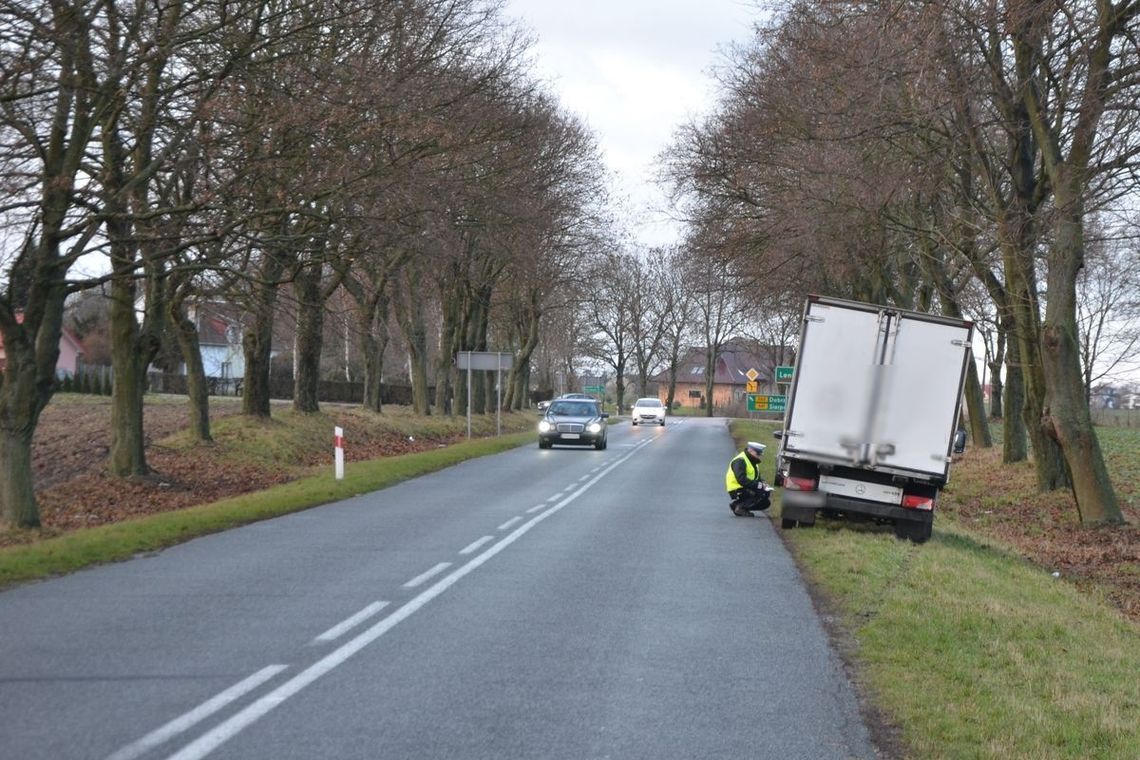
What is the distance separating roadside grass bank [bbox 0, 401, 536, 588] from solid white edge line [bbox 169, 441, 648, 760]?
3876 millimetres

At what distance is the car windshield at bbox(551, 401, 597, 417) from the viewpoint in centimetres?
4153

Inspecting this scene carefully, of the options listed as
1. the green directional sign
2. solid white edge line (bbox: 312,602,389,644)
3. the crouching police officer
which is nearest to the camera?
solid white edge line (bbox: 312,602,389,644)

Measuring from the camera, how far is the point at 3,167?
16750 millimetres

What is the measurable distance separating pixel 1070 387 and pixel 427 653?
48.3 ft

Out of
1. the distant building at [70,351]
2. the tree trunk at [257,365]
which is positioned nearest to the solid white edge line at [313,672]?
the tree trunk at [257,365]

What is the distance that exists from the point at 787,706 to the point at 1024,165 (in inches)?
663

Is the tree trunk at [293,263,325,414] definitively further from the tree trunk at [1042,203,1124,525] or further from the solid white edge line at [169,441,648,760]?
the solid white edge line at [169,441,648,760]

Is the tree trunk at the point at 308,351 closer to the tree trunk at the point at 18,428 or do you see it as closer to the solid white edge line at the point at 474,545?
the tree trunk at the point at 18,428

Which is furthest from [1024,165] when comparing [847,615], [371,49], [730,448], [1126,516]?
[730,448]

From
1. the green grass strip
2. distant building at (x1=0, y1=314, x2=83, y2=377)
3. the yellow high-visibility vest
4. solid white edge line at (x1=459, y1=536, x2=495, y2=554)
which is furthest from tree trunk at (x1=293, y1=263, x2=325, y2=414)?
distant building at (x1=0, y1=314, x2=83, y2=377)

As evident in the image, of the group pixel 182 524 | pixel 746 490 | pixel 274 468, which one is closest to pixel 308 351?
pixel 274 468

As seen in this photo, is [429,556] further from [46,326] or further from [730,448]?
[730,448]

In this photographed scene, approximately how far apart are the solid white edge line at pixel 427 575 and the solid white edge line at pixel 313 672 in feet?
0.48

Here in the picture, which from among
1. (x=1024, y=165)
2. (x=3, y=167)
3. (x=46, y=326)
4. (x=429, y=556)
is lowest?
(x=429, y=556)
